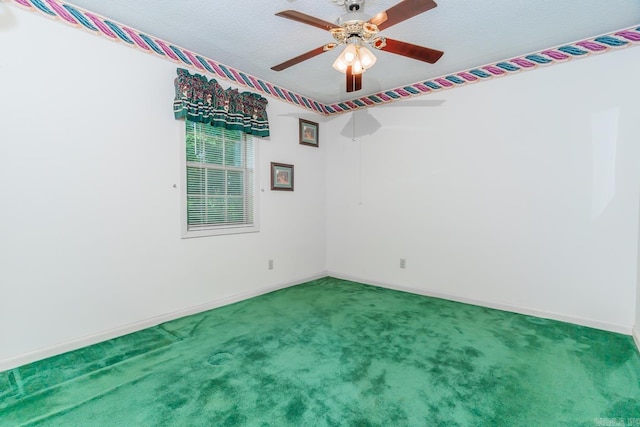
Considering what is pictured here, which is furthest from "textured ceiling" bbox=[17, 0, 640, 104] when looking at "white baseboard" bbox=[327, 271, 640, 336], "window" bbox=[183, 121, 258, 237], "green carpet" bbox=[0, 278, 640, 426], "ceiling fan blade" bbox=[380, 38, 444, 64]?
"white baseboard" bbox=[327, 271, 640, 336]

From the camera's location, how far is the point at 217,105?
3.19m

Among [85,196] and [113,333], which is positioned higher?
[85,196]

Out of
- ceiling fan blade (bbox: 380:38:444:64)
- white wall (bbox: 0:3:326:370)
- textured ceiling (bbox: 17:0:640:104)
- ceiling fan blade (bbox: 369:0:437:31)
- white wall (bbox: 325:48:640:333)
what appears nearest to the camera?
ceiling fan blade (bbox: 369:0:437:31)

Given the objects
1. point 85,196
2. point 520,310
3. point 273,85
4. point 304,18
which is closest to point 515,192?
point 520,310

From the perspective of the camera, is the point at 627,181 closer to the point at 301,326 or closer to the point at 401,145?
the point at 401,145

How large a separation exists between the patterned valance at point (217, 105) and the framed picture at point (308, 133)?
2.33 ft

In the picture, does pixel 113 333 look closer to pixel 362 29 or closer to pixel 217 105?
pixel 217 105

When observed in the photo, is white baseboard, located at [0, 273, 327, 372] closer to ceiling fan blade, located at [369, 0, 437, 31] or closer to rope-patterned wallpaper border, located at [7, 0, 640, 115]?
rope-patterned wallpaper border, located at [7, 0, 640, 115]

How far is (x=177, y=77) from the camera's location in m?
2.90

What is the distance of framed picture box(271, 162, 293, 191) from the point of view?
3.95 m

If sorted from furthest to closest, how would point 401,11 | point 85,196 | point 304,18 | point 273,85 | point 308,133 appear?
point 308,133
point 273,85
point 85,196
point 304,18
point 401,11

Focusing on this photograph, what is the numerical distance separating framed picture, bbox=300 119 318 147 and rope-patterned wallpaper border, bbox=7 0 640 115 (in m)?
0.32

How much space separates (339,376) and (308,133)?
327 centimetres

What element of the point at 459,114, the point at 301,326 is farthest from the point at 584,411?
the point at 459,114
